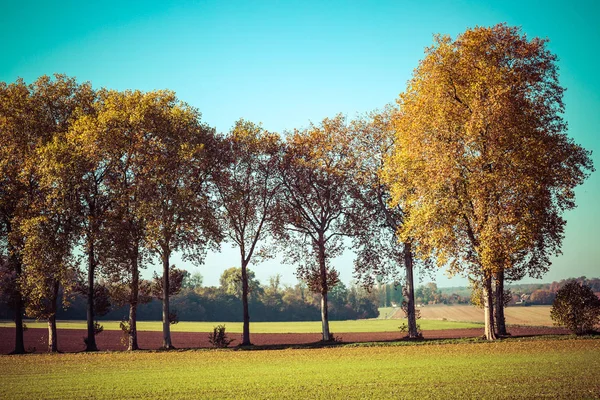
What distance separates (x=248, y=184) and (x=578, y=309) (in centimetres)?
2868

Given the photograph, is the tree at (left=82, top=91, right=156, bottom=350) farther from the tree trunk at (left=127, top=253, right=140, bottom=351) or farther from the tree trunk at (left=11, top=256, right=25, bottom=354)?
the tree trunk at (left=11, top=256, right=25, bottom=354)

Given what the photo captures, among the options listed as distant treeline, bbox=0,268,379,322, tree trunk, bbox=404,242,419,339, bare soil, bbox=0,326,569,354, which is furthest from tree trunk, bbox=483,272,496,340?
distant treeline, bbox=0,268,379,322

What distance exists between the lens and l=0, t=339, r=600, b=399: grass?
1672 cm

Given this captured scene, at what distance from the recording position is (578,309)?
120 ft

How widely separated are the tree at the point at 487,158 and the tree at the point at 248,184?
13.0 m

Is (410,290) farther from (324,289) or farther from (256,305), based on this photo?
(256,305)

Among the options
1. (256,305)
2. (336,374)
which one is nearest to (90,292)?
(336,374)

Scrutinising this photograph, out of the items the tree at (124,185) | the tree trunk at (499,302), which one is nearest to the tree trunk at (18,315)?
the tree at (124,185)

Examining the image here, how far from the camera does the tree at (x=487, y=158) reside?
1293 inches

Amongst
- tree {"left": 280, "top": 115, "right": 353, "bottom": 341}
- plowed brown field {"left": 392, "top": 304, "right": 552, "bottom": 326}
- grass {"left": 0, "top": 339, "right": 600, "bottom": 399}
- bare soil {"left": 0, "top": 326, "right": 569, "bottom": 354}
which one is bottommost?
plowed brown field {"left": 392, "top": 304, "right": 552, "bottom": 326}

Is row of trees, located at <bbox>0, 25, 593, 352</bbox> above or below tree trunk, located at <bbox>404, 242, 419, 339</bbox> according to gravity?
above

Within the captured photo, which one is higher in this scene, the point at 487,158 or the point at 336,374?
the point at 487,158

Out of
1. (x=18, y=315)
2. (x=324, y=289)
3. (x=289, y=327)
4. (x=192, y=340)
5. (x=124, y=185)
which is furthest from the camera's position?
(x=289, y=327)

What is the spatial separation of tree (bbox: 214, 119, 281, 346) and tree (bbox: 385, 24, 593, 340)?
12987mm
